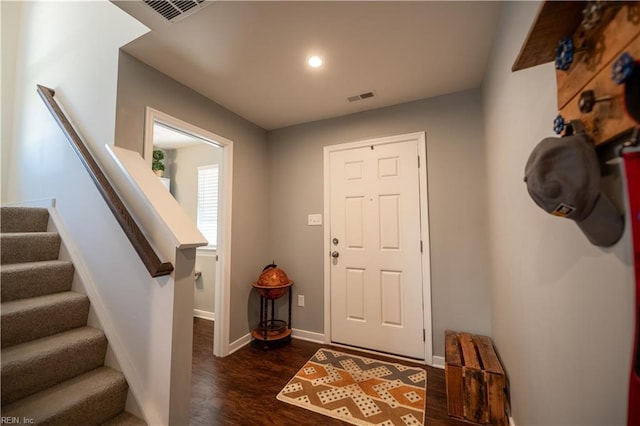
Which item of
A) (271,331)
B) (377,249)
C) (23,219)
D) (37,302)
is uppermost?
(23,219)

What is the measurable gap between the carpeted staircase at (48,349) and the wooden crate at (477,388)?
1.93 metres

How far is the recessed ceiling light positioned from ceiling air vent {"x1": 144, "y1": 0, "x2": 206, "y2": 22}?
0.76 metres

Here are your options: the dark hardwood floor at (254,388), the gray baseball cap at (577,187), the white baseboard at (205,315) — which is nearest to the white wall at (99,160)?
the dark hardwood floor at (254,388)

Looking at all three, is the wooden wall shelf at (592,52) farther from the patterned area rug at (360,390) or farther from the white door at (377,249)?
the patterned area rug at (360,390)

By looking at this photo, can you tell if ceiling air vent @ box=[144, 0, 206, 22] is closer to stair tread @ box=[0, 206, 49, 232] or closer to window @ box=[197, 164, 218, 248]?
stair tread @ box=[0, 206, 49, 232]

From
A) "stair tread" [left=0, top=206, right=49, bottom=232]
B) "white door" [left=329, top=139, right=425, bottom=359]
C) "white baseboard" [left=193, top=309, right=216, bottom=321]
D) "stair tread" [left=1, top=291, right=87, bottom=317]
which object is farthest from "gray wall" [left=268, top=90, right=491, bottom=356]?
"stair tread" [left=0, top=206, right=49, bottom=232]

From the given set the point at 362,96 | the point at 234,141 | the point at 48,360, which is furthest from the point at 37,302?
the point at 362,96

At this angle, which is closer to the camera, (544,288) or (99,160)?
(544,288)

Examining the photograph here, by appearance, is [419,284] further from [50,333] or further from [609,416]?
[50,333]

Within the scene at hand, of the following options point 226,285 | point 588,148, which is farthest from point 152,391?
point 588,148

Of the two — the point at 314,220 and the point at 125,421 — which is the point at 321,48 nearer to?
the point at 314,220

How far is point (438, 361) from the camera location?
2287 millimetres

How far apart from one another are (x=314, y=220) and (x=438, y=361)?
1854 millimetres

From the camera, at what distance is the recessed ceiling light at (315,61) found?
6.16 feet
